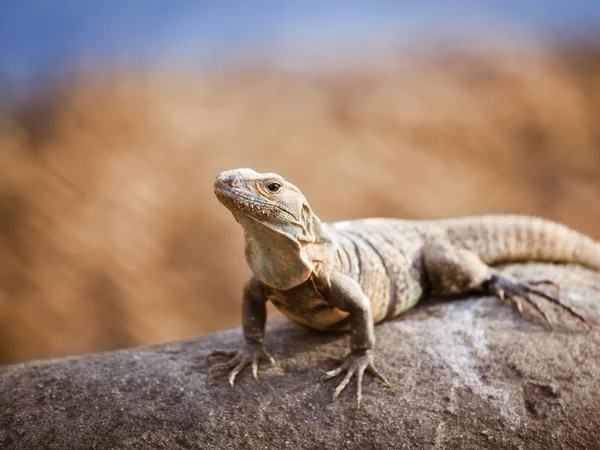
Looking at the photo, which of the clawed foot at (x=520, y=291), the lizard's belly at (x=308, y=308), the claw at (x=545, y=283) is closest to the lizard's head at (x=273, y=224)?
the lizard's belly at (x=308, y=308)

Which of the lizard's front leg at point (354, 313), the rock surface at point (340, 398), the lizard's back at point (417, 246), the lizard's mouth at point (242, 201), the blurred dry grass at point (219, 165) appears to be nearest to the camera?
the rock surface at point (340, 398)

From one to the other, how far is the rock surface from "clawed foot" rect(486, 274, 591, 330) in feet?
0.44

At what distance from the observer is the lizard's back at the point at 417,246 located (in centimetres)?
441

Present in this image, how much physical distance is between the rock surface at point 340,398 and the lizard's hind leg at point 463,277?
0.36 metres

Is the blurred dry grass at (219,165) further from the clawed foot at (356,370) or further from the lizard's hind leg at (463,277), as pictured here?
the clawed foot at (356,370)

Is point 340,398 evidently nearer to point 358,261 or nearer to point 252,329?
point 252,329

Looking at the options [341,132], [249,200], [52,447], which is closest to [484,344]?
[249,200]

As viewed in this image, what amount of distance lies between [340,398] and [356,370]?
25 cm

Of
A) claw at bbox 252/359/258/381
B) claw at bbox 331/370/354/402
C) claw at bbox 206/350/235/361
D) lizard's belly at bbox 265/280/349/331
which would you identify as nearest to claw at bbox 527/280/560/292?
lizard's belly at bbox 265/280/349/331

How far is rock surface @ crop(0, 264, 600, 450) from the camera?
3234 mm

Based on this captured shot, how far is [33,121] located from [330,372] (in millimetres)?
10230

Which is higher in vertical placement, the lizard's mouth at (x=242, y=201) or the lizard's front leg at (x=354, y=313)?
the lizard's mouth at (x=242, y=201)

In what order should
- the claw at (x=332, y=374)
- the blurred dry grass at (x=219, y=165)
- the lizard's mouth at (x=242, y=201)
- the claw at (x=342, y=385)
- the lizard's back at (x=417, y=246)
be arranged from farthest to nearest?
the blurred dry grass at (x=219, y=165) → the lizard's back at (x=417, y=246) → the claw at (x=332, y=374) → the claw at (x=342, y=385) → the lizard's mouth at (x=242, y=201)

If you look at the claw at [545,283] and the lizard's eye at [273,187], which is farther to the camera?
the claw at [545,283]
